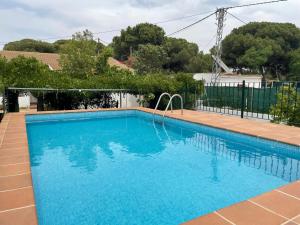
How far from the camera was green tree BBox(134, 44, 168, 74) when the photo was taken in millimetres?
30641

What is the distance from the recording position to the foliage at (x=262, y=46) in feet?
118

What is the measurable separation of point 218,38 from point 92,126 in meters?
15.7

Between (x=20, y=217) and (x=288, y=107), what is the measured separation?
6.97m

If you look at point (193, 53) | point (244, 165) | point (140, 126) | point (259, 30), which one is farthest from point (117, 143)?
point (259, 30)

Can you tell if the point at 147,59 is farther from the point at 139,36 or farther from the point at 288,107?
the point at 288,107

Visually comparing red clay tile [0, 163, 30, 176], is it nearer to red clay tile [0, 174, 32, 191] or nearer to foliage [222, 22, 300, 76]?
red clay tile [0, 174, 32, 191]

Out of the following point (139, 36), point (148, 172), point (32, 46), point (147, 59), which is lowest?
point (148, 172)

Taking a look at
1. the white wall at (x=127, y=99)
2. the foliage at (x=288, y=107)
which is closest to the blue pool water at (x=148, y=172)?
the foliage at (x=288, y=107)

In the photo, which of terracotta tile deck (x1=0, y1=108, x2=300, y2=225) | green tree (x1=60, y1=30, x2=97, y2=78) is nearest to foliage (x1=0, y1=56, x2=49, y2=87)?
terracotta tile deck (x1=0, y1=108, x2=300, y2=225)

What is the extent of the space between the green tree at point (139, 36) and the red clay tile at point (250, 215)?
33221 millimetres

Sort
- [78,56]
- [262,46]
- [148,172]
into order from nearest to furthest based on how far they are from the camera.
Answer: [148,172] → [78,56] → [262,46]

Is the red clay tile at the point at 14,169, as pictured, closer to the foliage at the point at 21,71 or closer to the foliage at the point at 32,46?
the foliage at the point at 21,71

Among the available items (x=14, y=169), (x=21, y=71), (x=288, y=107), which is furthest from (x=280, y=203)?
(x=21, y=71)

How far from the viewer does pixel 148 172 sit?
4.08 meters
